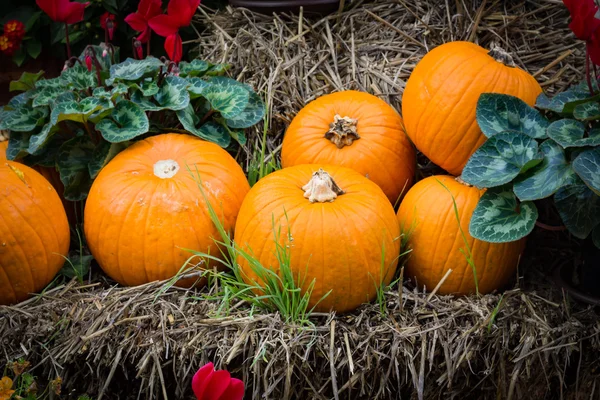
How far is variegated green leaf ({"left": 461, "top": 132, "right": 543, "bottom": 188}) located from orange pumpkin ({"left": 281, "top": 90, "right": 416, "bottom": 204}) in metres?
0.43

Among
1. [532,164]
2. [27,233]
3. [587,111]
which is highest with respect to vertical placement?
[587,111]

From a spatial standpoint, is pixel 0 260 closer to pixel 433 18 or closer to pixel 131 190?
pixel 131 190

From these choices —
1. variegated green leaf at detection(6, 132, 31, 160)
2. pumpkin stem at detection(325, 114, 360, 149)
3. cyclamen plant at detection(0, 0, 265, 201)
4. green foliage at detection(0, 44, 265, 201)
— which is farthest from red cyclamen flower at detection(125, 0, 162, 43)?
pumpkin stem at detection(325, 114, 360, 149)

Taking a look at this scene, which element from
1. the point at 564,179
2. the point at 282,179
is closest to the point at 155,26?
the point at 282,179

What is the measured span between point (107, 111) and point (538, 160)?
60.3 inches

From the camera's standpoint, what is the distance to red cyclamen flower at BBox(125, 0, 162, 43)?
7.87 ft

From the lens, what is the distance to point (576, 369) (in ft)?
6.66

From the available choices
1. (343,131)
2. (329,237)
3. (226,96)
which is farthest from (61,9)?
(329,237)

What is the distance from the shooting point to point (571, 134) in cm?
196

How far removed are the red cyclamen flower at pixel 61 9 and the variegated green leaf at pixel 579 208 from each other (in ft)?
5.96

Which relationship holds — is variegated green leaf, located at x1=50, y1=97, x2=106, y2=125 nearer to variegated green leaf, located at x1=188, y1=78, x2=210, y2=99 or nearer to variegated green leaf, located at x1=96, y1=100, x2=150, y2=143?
variegated green leaf, located at x1=96, y1=100, x2=150, y2=143

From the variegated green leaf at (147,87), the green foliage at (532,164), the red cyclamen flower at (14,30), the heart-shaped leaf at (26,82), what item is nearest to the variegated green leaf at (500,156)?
the green foliage at (532,164)

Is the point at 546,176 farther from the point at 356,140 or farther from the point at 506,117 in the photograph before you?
the point at 356,140

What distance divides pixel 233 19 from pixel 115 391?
70.4 inches
